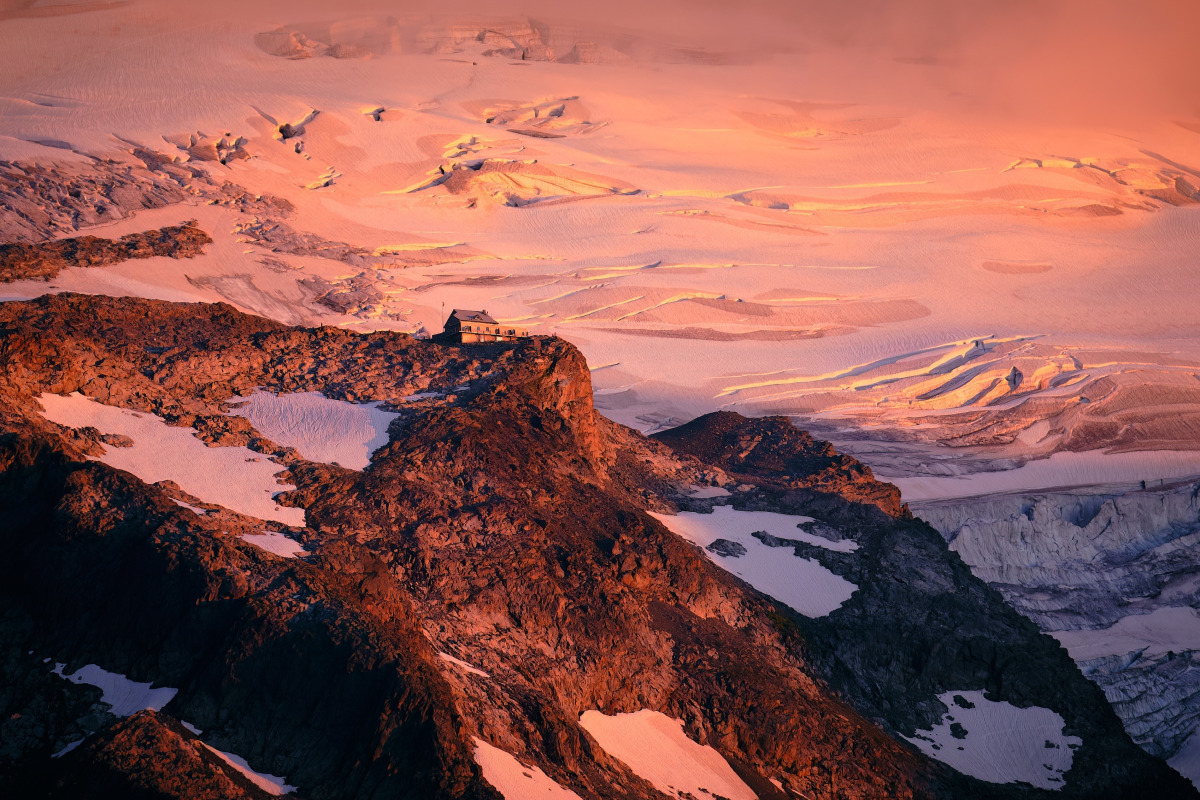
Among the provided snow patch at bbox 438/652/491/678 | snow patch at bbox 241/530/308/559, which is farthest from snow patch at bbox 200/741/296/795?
snow patch at bbox 241/530/308/559

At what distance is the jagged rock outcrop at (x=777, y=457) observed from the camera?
77.1 metres

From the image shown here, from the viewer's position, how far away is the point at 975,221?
592 ft

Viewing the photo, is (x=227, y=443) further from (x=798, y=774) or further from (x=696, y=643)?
(x=798, y=774)

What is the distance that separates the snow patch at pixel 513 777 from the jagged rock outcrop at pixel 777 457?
129ft

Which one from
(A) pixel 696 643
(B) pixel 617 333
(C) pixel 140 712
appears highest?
(C) pixel 140 712

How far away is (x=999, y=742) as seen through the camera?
5697 cm

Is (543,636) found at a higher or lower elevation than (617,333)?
higher

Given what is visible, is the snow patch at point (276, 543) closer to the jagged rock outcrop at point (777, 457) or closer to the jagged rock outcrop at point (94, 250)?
the jagged rock outcrop at point (777, 457)

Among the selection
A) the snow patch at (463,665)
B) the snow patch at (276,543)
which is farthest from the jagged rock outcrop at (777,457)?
the snow patch at (276,543)

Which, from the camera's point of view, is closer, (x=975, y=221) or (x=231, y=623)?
(x=231, y=623)

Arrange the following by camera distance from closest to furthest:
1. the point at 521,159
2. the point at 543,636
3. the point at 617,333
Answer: the point at 543,636
the point at 617,333
the point at 521,159

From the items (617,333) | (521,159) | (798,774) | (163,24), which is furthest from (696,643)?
(163,24)

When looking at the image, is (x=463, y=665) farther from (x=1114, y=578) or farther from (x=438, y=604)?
(x=1114, y=578)

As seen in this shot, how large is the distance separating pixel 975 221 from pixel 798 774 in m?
144
